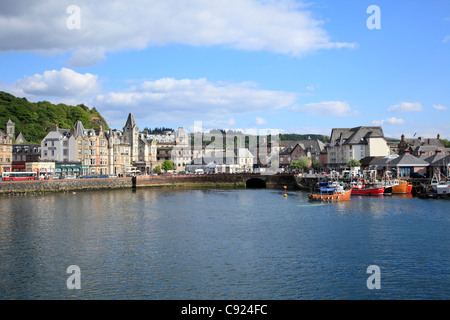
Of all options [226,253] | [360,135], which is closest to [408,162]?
[360,135]

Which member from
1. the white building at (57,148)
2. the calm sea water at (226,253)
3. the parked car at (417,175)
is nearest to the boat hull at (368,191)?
the parked car at (417,175)

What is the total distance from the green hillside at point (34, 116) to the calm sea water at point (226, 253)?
10243 centimetres

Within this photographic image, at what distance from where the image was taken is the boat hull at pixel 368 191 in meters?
82.4

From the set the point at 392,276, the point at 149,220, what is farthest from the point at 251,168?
the point at 392,276

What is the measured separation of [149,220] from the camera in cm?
5272

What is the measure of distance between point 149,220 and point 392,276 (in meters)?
31.6

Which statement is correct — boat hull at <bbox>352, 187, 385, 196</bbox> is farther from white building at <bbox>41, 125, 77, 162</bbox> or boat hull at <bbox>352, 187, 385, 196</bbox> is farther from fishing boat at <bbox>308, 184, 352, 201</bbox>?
white building at <bbox>41, 125, 77, 162</bbox>

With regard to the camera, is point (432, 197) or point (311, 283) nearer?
point (311, 283)

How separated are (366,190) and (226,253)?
184ft

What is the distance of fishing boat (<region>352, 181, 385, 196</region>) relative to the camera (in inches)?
3246

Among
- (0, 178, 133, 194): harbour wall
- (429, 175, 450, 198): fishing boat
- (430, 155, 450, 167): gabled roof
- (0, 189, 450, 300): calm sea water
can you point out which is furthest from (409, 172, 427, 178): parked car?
(0, 178, 133, 194): harbour wall
